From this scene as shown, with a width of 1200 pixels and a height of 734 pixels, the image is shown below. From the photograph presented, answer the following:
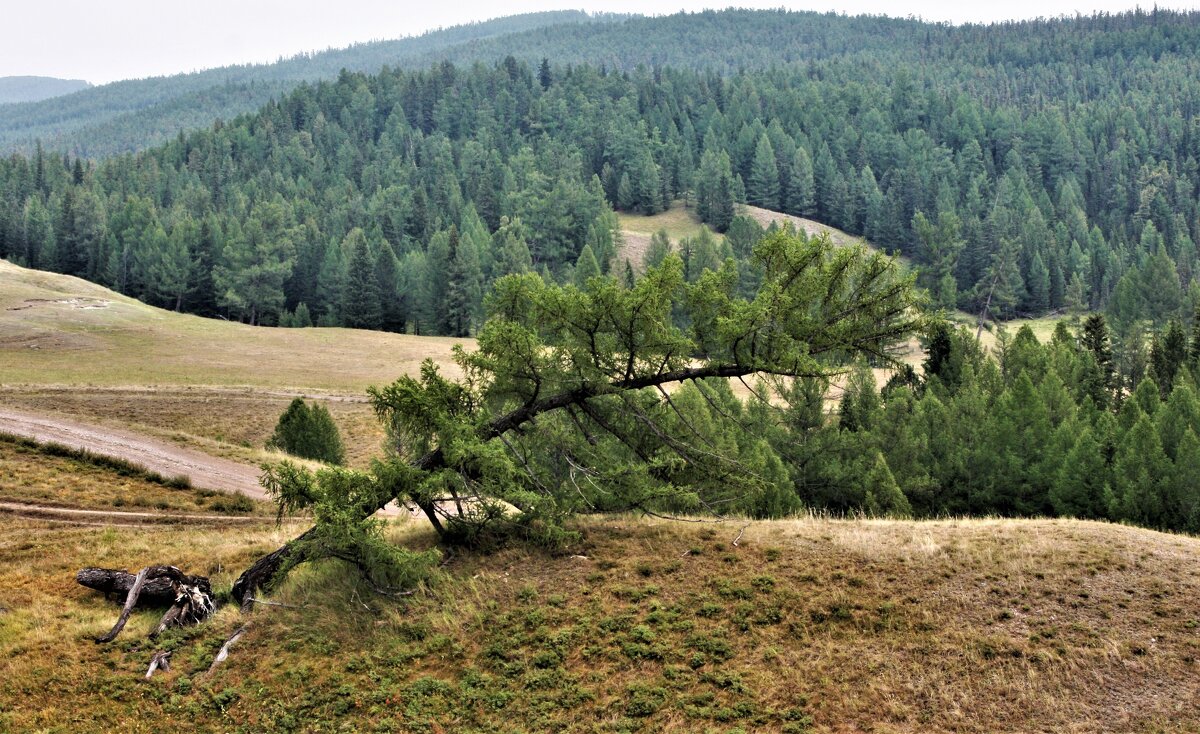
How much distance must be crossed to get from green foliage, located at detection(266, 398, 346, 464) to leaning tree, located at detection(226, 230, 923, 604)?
74.8 ft

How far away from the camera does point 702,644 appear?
15.0m

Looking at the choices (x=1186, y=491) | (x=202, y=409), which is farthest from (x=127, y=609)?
(x=1186, y=491)

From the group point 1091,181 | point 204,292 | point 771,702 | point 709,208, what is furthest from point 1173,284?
point 771,702

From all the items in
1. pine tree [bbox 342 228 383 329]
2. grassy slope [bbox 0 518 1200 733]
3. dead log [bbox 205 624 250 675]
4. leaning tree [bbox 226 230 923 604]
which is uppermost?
leaning tree [bbox 226 230 923 604]

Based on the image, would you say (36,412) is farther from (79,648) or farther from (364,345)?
(364,345)

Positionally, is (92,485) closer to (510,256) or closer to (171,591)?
(171,591)

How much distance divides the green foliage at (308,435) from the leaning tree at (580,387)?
22794 mm

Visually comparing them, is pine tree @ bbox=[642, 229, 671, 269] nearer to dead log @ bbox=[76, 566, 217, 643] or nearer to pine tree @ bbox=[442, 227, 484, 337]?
pine tree @ bbox=[442, 227, 484, 337]

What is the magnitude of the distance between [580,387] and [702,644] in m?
5.81

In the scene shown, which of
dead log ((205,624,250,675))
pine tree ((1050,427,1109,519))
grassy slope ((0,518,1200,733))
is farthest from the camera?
pine tree ((1050,427,1109,519))

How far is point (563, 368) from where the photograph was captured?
1880cm

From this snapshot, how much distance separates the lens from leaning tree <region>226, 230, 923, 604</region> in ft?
57.0

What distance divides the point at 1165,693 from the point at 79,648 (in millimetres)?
17183

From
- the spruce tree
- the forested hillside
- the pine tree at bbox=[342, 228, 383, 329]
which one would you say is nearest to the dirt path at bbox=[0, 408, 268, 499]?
the spruce tree
